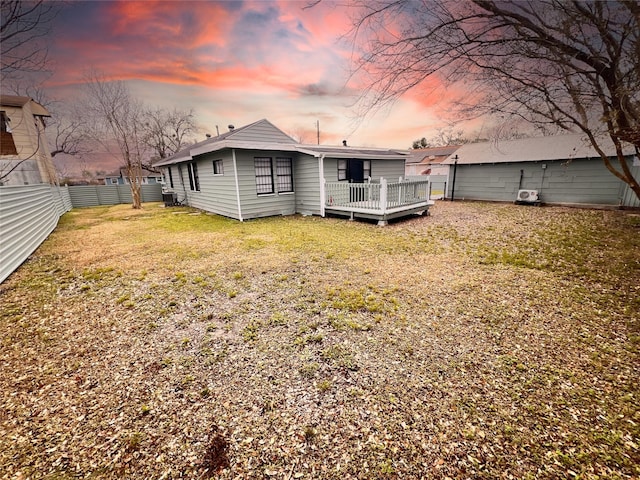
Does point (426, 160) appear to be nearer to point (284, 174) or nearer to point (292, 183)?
point (292, 183)

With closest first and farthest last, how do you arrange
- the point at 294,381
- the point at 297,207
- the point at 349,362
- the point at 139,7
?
the point at 294,381
the point at 349,362
the point at 139,7
the point at 297,207

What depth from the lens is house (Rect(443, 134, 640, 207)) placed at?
465 inches

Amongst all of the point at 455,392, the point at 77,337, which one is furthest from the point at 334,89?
the point at 77,337

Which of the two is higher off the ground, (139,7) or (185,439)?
(139,7)

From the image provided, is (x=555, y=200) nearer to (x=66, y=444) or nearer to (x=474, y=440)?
(x=474, y=440)

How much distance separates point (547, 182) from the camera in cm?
1345

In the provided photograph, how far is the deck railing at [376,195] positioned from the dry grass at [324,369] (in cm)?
394

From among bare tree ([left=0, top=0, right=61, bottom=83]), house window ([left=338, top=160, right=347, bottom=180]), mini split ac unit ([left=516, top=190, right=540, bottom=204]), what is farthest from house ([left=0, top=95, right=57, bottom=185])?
mini split ac unit ([left=516, top=190, right=540, bottom=204])

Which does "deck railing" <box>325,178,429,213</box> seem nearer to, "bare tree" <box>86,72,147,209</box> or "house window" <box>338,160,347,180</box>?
"house window" <box>338,160,347,180</box>

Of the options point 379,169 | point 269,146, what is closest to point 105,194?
point 269,146

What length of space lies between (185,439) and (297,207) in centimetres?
1034

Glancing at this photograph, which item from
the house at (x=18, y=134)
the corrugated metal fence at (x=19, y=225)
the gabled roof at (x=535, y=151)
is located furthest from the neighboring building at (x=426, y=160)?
the corrugated metal fence at (x=19, y=225)

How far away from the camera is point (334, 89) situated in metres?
3.32

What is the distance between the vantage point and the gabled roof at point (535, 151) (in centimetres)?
1208
